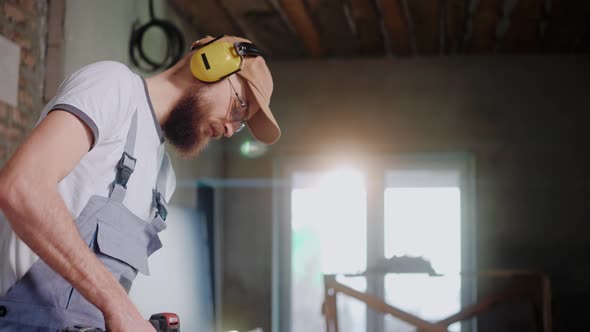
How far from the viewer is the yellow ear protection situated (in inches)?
66.7

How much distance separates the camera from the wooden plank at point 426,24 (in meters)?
5.28

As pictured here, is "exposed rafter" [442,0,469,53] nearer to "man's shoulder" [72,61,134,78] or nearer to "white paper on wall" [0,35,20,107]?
"white paper on wall" [0,35,20,107]

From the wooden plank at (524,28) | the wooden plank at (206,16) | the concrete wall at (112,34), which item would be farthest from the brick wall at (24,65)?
the wooden plank at (524,28)

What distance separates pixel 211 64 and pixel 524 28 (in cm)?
460

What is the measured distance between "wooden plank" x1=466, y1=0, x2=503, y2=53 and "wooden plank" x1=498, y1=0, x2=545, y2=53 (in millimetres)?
101

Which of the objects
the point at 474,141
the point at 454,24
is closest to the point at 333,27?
the point at 454,24

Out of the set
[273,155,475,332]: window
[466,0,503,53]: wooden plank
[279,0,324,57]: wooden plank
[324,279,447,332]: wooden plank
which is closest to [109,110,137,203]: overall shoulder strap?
[324,279,447,332]: wooden plank

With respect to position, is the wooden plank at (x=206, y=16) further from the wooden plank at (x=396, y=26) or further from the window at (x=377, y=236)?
the window at (x=377, y=236)

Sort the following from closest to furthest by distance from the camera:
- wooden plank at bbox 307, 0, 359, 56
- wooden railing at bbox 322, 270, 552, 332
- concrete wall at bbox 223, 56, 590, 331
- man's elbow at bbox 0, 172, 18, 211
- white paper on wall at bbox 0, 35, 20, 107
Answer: man's elbow at bbox 0, 172, 18, 211, white paper on wall at bbox 0, 35, 20, 107, wooden railing at bbox 322, 270, 552, 332, wooden plank at bbox 307, 0, 359, 56, concrete wall at bbox 223, 56, 590, 331

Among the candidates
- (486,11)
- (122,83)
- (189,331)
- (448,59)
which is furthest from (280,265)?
(122,83)

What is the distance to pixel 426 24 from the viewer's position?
571cm

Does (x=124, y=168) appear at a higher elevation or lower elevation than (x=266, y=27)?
lower

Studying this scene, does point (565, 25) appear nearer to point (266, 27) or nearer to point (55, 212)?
point (266, 27)

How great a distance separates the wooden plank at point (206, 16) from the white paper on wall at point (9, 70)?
228 centimetres
